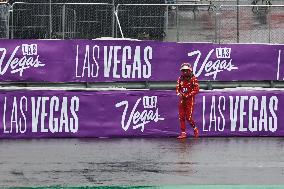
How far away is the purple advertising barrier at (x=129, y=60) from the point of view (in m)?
19.4

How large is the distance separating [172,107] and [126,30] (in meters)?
3.35

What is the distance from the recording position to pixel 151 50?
20.0 m

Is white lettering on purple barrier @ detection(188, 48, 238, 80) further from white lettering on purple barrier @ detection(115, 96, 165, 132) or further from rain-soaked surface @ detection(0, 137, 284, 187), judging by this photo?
rain-soaked surface @ detection(0, 137, 284, 187)

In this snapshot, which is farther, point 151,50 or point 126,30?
point 126,30

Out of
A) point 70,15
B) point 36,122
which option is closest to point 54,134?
point 36,122

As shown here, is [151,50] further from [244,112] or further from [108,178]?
[108,178]

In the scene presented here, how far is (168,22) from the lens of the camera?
70.1ft

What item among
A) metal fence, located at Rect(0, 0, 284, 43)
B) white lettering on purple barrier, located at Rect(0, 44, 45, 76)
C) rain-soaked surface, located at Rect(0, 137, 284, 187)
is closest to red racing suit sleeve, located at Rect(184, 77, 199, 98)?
rain-soaked surface, located at Rect(0, 137, 284, 187)

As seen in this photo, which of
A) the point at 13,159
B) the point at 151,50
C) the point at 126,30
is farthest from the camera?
the point at 126,30

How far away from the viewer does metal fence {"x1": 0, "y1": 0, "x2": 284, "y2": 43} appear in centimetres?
2075

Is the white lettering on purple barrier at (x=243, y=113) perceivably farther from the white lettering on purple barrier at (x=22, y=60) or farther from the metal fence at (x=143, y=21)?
the white lettering on purple barrier at (x=22, y=60)

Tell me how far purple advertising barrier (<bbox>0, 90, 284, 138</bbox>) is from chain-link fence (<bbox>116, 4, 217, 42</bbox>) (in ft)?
8.95

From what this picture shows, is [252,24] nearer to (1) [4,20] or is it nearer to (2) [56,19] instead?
(2) [56,19]

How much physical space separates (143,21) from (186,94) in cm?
352
